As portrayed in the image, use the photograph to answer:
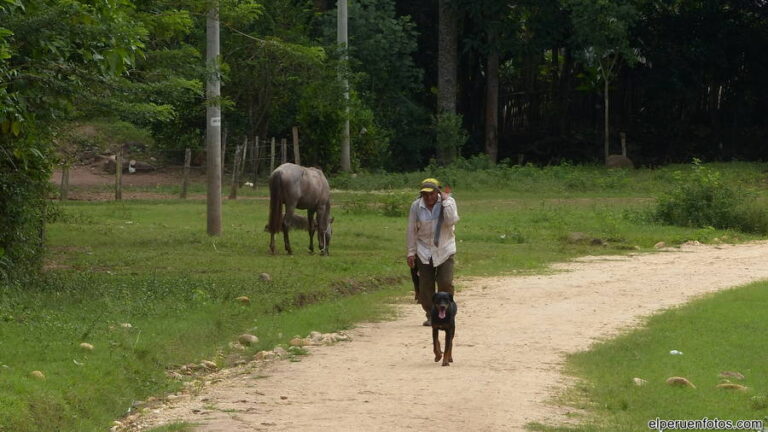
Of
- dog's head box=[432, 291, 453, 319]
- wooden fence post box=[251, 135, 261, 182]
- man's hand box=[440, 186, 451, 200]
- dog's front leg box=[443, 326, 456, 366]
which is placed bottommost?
dog's front leg box=[443, 326, 456, 366]

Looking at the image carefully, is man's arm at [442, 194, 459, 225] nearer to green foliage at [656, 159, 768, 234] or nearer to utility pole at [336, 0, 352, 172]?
green foliage at [656, 159, 768, 234]

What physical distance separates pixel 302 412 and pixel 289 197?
11.7 m

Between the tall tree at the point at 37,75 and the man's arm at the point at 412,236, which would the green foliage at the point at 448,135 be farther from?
the man's arm at the point at 412,236

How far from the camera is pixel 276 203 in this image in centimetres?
2119

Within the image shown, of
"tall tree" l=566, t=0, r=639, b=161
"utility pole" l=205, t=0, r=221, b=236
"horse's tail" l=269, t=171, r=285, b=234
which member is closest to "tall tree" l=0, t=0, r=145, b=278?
"horse's tail" l=269, t=171, r=285, b=234

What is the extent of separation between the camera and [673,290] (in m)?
18.3

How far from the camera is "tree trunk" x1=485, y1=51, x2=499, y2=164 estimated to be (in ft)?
146

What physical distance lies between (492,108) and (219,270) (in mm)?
27878

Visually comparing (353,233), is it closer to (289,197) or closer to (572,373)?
(289,197)

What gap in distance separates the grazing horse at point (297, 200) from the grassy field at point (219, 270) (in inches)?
17.4

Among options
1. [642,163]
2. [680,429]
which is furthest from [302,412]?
[642,163]

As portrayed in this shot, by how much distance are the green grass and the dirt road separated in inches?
13.6

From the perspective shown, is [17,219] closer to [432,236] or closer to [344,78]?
[432,236]

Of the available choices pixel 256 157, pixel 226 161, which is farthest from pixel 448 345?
pixel 226 161
